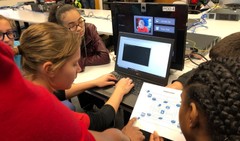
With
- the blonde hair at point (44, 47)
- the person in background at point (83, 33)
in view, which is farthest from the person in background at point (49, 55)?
the person in background at point (83, 33)

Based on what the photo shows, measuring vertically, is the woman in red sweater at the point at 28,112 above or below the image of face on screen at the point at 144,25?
below

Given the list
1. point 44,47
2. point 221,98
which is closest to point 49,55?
point 44,47

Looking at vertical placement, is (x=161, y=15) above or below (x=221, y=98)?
above

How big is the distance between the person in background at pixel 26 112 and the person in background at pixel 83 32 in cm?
105

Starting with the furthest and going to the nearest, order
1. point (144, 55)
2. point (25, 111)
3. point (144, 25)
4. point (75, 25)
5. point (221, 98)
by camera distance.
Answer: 1. point (75, 25)
2. point (144, 25)
3. point (144, 55)
4. point (221, 98)
5. point (25, 111)

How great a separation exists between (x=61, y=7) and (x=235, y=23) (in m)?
1.62

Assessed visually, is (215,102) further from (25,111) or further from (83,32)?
(83,32)

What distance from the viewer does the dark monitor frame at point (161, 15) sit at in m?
1.19

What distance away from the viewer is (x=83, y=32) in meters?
1.58

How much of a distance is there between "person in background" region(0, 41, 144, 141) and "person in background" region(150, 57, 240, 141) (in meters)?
0.32

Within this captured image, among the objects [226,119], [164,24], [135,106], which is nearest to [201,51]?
[164,24]

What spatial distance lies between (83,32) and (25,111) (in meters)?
1.20

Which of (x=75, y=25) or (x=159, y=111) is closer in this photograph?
(x=159, y=111)

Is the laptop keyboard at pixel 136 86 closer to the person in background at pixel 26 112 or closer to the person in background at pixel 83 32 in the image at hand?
the person in background at pixel 83 32
